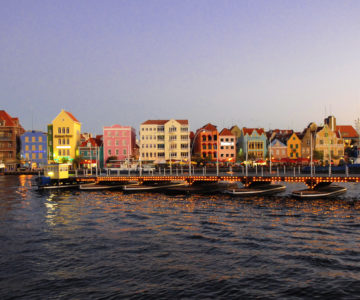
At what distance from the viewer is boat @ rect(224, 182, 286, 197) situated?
225 ft

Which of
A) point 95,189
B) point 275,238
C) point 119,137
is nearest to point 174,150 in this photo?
point 119,137

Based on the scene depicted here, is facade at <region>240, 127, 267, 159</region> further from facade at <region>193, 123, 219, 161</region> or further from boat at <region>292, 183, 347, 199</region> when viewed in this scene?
boat at <region>292, 183, 347, 199</region>

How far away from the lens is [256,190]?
69250 millimetres

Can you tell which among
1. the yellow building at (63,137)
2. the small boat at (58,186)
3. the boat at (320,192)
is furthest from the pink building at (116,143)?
the boat at (320,192)

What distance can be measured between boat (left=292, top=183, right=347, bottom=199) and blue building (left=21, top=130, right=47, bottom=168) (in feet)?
365

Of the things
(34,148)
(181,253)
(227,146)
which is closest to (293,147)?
→ (227,146)

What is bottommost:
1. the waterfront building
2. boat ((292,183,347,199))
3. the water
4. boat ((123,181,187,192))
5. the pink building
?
the water

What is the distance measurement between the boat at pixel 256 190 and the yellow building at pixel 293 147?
74.7 meters

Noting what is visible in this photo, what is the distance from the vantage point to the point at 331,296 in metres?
20.5

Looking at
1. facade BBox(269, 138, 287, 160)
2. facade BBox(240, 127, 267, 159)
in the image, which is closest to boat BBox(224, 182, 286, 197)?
facade BBox(240, 127, 267, 159)

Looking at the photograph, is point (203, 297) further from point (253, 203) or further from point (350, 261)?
point (253, 203)

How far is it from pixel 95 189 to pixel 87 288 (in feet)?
199

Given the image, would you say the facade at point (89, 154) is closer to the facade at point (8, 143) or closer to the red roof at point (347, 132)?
the facade at point (8, 143)

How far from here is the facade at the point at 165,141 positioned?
13725 cm
